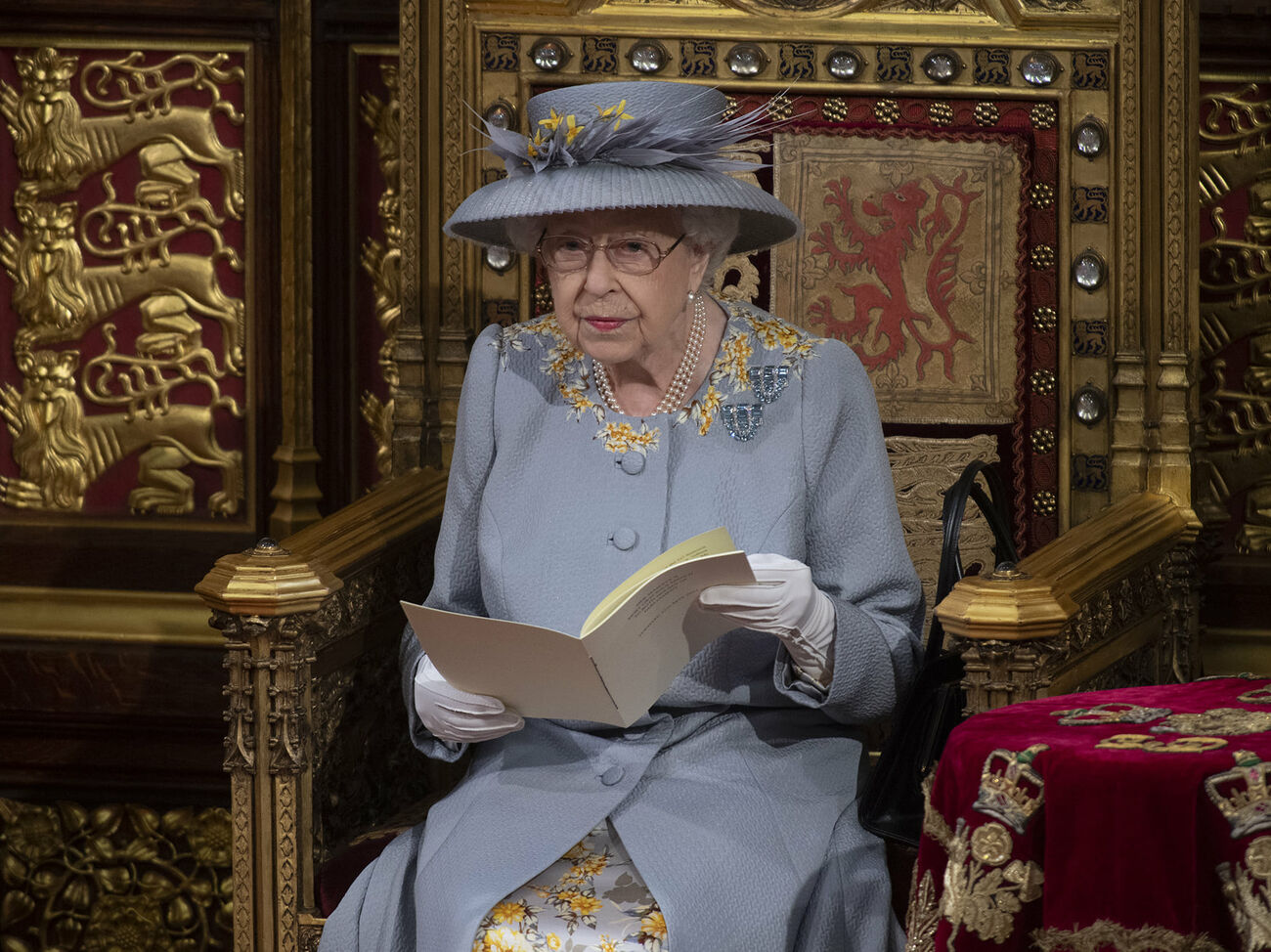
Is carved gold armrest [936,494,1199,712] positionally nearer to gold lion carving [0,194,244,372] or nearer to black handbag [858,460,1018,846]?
black handbag [858,460,1018,846]

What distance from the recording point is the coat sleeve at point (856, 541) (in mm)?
2326

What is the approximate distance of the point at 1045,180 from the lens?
3.16 meters

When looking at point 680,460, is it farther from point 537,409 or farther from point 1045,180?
point 1045,180

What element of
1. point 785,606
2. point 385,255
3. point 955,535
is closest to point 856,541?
point 955,535

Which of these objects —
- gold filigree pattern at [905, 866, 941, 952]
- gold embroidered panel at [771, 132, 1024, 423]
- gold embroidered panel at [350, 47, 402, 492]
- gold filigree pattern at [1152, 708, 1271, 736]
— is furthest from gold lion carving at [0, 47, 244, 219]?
gold filigree pattern at [1152, 708, 1271, 736]

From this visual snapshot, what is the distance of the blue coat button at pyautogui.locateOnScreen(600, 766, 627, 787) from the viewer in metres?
2.26

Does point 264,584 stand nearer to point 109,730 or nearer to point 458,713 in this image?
point 458,713

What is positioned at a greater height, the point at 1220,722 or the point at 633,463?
the point at 633,463

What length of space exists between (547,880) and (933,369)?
4.56 ft

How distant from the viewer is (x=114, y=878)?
373 cm

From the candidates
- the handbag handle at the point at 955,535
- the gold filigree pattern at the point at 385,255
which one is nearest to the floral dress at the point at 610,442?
the handbag handle at the point at 955,535

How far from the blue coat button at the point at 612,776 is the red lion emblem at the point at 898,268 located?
117 centimetres

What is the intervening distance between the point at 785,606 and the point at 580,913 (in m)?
0.46

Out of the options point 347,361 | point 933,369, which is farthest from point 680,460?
point 347,361
